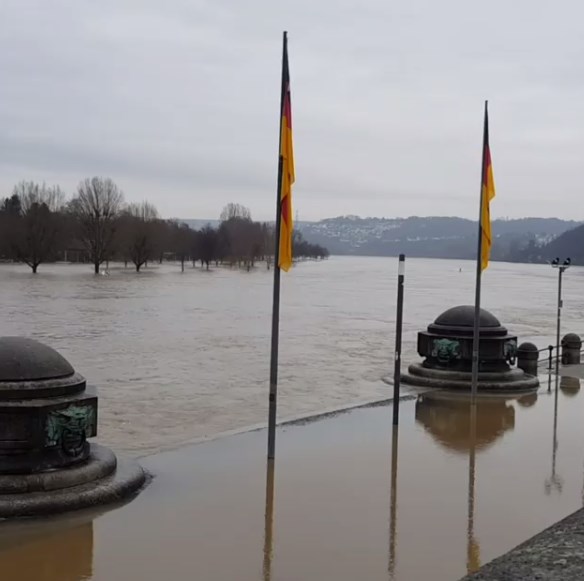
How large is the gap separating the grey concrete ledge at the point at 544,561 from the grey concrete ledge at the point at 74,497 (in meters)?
4.18

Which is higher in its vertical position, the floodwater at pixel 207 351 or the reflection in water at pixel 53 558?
the reflection in water at pixel 53 558

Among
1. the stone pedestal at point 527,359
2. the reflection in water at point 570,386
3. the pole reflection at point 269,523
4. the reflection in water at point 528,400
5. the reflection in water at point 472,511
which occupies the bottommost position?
the pole reflection at point 269,523

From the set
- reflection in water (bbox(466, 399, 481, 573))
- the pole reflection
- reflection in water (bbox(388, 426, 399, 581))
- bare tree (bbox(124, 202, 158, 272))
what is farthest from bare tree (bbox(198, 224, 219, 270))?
the pole reflection

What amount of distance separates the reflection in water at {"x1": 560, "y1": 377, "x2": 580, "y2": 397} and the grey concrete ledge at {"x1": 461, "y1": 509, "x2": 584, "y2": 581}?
9.89 metres

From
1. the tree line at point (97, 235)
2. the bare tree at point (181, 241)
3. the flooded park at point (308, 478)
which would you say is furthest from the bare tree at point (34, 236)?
the flooded park at point (308, 478)

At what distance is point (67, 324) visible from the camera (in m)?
29.2

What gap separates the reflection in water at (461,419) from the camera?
36.7ft

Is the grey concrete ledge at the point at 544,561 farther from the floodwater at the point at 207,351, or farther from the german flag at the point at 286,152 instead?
the floodwater at the point at 207,351

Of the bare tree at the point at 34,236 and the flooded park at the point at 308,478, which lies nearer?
the flooded park at the point at 308,478

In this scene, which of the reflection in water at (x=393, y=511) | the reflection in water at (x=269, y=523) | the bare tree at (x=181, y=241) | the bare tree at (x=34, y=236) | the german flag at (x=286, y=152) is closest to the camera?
the reflection in water at (x=269, y=523)

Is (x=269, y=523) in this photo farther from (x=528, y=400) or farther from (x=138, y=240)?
(x=138, y=240)

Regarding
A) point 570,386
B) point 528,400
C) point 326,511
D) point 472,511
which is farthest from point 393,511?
point 570,386

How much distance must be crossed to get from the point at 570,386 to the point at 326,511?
9.99 meters

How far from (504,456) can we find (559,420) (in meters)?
2.85
